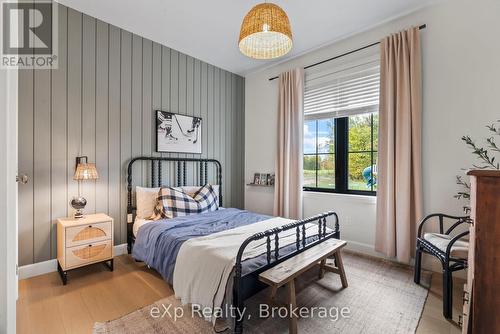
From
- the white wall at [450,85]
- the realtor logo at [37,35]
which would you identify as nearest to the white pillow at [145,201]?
the realtor logo at [37,35]

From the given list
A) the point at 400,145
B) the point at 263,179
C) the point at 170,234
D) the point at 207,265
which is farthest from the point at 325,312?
the point at 263,179

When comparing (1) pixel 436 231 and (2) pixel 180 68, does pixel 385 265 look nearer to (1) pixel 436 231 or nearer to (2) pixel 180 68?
(1) pixel 436 231

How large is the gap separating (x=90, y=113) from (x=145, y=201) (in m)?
1.21

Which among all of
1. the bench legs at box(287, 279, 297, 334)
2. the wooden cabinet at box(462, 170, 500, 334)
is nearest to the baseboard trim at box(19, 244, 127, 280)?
the bench legs at box(287, 279, 297, 334)

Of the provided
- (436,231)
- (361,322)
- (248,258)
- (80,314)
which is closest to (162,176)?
(80,314)

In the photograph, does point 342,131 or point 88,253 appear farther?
point 342,131

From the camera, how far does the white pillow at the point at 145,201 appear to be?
292cm

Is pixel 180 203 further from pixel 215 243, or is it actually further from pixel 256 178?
pixel 256 178

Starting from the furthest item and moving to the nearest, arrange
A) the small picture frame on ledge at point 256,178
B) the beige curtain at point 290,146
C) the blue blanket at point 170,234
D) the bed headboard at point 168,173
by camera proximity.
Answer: the small picture frame on ledge at point 256,178 → the beige curtain at point 290,146 → the bed headboard at point 168,173 → the blue blanket at point 170,234

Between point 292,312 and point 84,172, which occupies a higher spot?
point 84,172

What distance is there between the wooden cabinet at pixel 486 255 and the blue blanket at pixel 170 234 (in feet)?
5.99

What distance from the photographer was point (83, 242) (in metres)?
2.36

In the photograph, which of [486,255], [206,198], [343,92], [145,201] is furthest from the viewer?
[206,198]

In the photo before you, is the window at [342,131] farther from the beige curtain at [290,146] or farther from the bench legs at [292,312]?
the bench legs at [292,312]
